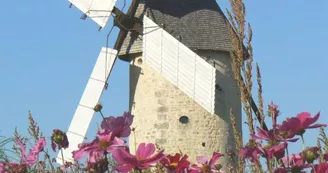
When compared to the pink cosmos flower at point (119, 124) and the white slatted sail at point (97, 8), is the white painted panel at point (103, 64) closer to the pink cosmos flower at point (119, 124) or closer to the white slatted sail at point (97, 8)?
the white slatted sail at point (97, 8)

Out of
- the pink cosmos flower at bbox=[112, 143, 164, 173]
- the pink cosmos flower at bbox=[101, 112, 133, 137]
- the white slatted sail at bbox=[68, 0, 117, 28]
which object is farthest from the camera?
the white slatted sail at bbox=[68, 0, 117, 28]

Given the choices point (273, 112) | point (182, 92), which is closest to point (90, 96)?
point (182, 92)

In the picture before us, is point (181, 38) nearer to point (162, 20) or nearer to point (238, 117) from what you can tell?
point (162, 20)

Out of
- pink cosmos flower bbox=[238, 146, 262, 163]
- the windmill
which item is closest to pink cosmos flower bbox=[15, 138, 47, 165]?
pink cosmos flower bbox=[238, 146, 262, 163]

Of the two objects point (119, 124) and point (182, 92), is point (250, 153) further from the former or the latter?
point (182, 92)

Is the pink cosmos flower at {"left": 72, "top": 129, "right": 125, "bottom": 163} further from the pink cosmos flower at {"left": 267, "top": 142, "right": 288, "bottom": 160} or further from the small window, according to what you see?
the small window

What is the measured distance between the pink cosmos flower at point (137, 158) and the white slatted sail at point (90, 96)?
12.5 metres

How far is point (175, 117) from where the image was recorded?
49.4ft

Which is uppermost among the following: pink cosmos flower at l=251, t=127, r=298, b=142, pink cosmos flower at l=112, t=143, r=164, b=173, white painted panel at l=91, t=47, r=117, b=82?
white painted panel at l=91, t=47, r=117, b=82

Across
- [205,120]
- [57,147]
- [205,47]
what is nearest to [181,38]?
[205,47]

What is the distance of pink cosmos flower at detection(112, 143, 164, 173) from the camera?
2.30 metres

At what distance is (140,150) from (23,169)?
1.30 ft

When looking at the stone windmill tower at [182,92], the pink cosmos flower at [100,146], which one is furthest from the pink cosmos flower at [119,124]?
the stone windmill tower at [182,92]

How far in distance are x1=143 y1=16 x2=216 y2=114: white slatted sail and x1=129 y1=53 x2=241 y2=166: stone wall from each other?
5.9 inches
